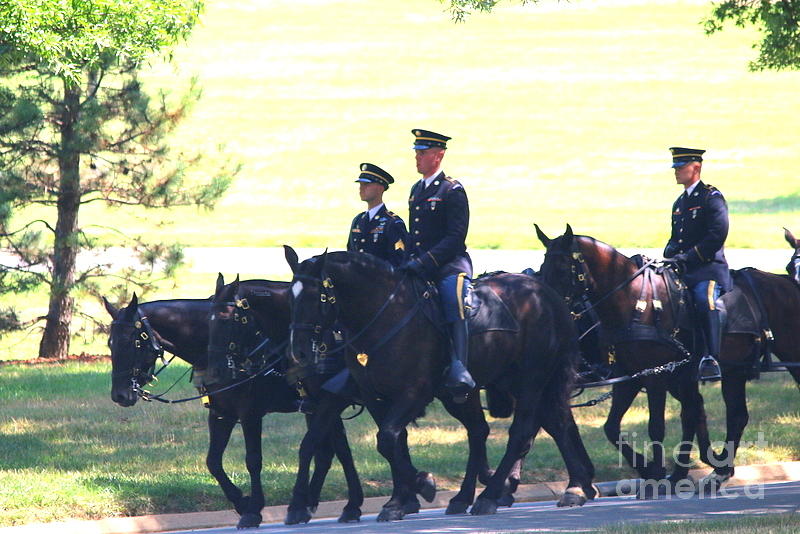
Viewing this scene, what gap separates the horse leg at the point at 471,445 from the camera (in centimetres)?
1084

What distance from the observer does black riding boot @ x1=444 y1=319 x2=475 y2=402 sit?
10.3 m

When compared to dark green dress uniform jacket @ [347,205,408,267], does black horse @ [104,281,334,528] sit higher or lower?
lower

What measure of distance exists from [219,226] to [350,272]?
3576 centimetres

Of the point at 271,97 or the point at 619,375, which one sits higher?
the point at 271,97

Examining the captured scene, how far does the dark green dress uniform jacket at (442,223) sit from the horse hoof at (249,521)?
2318 mm

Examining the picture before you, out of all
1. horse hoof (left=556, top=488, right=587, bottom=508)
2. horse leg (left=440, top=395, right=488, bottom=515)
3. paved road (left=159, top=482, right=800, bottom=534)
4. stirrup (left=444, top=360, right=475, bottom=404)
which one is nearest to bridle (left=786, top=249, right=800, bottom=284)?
paved road (left=159, top=482, right=800, bottom=534)

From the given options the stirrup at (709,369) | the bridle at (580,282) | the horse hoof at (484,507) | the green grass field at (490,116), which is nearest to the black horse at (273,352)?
the horse hoof at (484,507)

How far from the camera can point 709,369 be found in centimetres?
1198

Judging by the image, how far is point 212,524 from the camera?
10914mm

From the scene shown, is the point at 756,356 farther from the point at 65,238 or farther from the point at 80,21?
Result: the point at 65,238

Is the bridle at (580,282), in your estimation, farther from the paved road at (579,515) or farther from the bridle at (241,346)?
the bridle at (241,346)

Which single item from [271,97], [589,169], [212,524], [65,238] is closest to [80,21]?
[65,238]

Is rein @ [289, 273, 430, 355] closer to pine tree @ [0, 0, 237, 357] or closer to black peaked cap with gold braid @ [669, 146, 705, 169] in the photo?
black peaked cap with gold braid @ [669, 146, 705, 169]

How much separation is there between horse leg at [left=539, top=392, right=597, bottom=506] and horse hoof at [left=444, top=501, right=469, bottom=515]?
0.78 m
